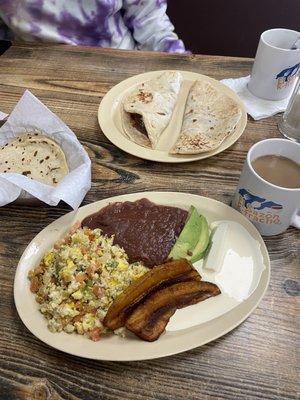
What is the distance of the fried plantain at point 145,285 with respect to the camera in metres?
0.78

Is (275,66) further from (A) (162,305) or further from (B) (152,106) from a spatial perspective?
(A) (162,305)

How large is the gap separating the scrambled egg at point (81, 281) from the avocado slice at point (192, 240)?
0.10 metres

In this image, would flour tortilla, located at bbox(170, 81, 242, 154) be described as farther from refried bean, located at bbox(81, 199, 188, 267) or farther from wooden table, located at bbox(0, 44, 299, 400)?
refried bean, located at bbox(81, 199, 188, 267)

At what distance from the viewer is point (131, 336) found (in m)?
0.79

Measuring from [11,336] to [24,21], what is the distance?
1308 millimetres

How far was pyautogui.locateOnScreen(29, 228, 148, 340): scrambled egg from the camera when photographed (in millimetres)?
786

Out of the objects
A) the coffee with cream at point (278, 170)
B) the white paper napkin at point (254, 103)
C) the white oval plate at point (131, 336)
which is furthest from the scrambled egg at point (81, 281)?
the white paper napkin at point (254, 103)

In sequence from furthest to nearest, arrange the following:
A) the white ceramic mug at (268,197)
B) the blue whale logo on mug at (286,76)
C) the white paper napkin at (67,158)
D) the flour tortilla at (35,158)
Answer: the blue whale logo on mug at (286,76)
the flour tortilla at (35,158)
the white paper napkin at (67,158)
the white ceramic mug at (268,197)

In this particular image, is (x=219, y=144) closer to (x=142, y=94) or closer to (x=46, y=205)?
(x=142, y=94)

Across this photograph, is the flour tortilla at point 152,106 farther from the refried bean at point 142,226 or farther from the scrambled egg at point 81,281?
the scrambled egg at point 81,281

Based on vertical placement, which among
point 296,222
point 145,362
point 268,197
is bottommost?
point 145,362

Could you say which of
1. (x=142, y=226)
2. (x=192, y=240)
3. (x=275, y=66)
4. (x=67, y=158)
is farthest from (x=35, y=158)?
(x=275, y=66)

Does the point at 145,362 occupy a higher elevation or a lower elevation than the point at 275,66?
lower

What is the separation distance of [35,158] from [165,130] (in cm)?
47
